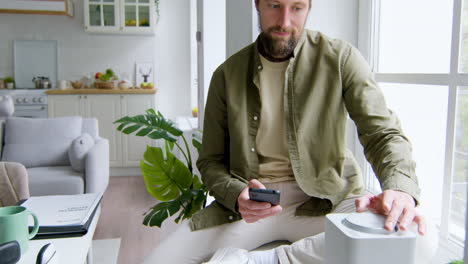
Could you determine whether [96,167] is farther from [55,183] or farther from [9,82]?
[9,82]

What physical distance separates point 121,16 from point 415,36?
167 inches

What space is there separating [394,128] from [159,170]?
1381 mm

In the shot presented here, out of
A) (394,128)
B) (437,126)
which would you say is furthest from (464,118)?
(394,128)

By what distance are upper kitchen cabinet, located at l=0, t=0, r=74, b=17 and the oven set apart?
0.99 m

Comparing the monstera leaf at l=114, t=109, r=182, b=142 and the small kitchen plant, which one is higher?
the small kitchen plant

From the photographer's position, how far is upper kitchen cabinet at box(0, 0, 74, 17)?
16.5ft

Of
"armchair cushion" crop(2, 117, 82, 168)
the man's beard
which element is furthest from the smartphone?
"armchair cushion" crop(2, 117, 82, 168)

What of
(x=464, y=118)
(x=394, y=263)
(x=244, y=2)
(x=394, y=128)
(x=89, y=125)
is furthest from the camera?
(x=89, y=125)

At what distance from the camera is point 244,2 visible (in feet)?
7.10

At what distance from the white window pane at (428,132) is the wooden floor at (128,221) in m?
1.73

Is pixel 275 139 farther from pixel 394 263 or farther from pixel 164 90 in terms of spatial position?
pixel 164 90

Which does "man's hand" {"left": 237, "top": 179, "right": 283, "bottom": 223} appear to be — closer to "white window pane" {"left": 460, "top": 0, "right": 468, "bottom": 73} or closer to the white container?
the white container

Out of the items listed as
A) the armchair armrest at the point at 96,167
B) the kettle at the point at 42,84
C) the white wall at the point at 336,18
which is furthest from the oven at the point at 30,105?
the white wall at the point at 336,18

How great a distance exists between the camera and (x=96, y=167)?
3.20 metres
